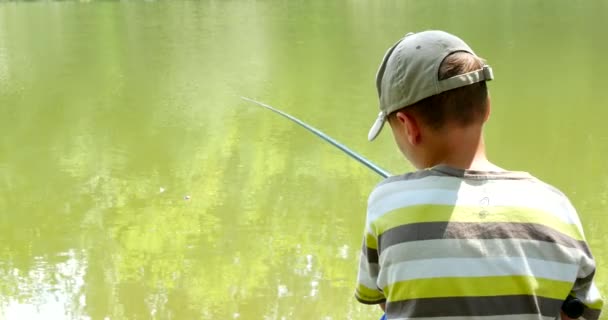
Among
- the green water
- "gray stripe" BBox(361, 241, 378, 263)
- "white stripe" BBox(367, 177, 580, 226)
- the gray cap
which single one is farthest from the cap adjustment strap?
the green water

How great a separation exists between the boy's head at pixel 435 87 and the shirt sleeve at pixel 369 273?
0.13 metres

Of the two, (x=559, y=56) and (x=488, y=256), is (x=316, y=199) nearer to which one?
(x=488, y=256)

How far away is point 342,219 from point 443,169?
8.53 feet

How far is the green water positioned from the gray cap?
181 cm

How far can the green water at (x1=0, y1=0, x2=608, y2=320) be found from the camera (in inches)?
112

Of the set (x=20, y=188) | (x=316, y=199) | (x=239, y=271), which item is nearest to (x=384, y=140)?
(x=316, y=199)

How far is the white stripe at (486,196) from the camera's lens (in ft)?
2.52

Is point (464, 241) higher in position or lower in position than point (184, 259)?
higher

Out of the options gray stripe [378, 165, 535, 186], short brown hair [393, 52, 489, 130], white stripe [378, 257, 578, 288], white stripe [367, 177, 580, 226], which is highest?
short brown hair [393, 52, 489, 130]

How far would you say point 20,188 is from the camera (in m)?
4.09

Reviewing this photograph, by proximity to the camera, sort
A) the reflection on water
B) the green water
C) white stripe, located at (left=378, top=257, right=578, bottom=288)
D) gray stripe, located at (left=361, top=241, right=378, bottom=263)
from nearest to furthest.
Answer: white stripe, located at (left=378, top=257, right=578, bottom=288), gray stripe, located at (left=361, top=241, right=378, bottom=263), the reflection on water, the green water

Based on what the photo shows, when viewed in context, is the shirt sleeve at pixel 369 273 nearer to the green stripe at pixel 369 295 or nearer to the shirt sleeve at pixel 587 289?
the green stripe at pixel 369 295

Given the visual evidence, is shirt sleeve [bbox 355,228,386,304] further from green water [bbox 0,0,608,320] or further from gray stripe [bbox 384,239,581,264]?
green water [bbox 0,0,608,320]

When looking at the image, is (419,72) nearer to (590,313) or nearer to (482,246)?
(482,246)
